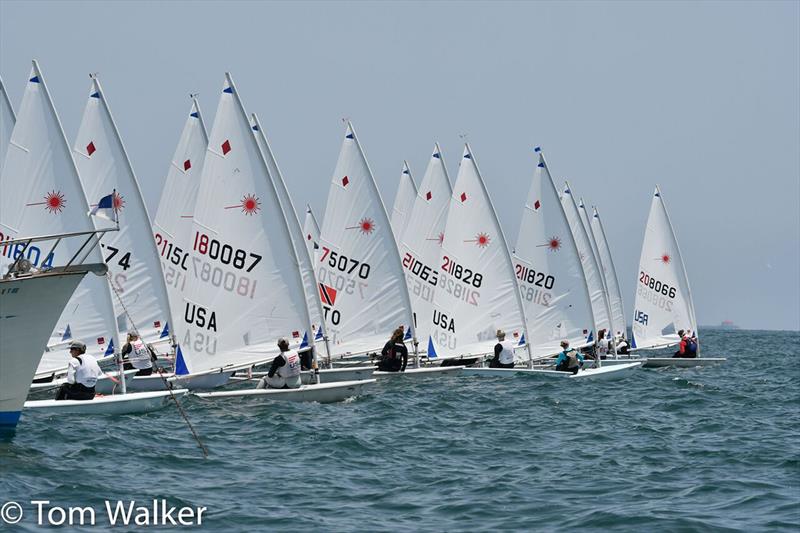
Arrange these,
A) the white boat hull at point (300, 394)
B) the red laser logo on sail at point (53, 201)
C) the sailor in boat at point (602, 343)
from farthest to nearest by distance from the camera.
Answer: the sailor in boat at point (602, 343)
the red laser logo on sail at point (53, 201)
the white boat hull at point (300, 394)

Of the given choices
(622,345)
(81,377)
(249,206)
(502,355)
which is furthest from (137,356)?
(622,345)

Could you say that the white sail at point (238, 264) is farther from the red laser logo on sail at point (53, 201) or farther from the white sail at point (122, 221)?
the white sail at point (122, 221)

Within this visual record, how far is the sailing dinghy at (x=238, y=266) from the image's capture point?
2528 cm

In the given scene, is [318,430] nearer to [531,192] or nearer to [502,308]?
[502,308]

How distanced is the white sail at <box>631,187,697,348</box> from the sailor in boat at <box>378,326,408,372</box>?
1594 cm

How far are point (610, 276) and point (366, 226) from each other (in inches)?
854

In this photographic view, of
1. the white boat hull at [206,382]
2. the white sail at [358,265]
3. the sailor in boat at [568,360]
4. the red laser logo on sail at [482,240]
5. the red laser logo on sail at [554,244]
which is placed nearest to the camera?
the white boat hull at [206,382]

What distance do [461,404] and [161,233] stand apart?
12.4 m

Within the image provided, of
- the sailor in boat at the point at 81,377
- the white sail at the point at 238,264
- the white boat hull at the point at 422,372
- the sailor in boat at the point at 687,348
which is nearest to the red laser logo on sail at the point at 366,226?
the white boat hull at the point at 422,372

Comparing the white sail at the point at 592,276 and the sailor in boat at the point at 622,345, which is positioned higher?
the white sail at the point at 592,276

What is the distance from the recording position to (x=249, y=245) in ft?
83.3

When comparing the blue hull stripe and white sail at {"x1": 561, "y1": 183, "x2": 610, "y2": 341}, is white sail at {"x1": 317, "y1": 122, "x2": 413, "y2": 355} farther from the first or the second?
the blue hull stripe

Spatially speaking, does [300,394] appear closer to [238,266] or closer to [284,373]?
[284,373]

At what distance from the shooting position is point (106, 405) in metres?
21.4
